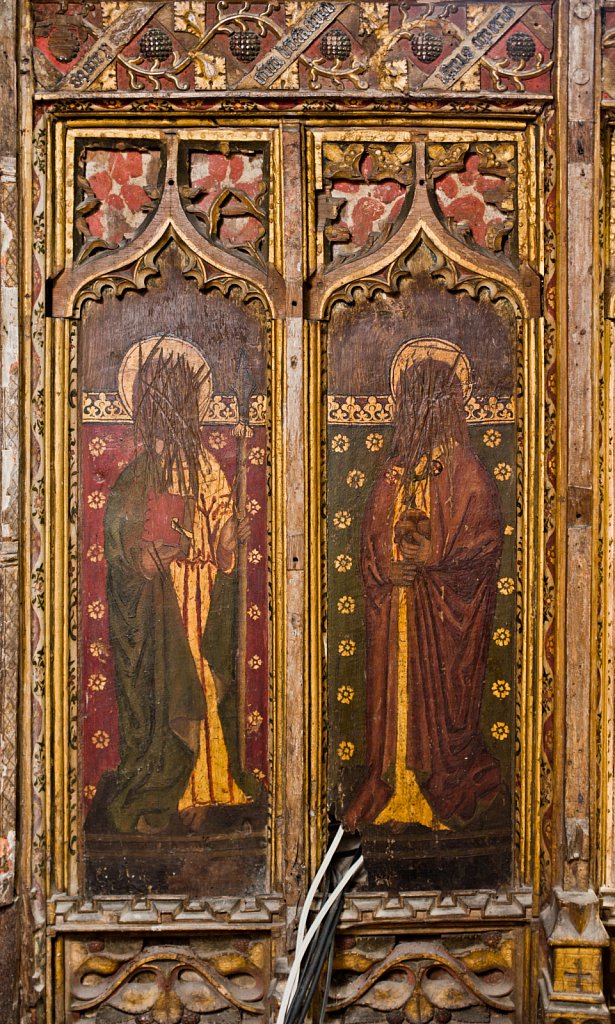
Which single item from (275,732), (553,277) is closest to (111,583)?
(275,732)

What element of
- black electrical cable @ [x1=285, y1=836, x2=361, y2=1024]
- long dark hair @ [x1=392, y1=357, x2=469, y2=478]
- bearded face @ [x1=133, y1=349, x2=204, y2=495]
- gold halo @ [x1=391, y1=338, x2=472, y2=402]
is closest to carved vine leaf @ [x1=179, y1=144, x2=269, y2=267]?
bearded face @ [x1=133, y1=349, x2=204, y2=495]

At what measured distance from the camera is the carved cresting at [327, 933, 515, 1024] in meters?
3.93

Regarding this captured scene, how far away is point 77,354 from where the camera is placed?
3.91m

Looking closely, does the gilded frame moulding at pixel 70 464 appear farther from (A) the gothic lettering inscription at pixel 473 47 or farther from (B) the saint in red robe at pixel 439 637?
(A) the gothic lettering inscription at pixel 473 47

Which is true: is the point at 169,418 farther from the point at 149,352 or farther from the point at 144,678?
the point at 144,678

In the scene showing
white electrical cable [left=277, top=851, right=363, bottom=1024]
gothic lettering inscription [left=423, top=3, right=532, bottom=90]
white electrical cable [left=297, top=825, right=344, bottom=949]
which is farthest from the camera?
gothic lettering inscription [left=423, top=3, right=532, bottom=90]

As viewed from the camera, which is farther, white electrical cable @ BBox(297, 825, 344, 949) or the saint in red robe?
the saint in red robe

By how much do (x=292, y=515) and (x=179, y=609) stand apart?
0.67 m

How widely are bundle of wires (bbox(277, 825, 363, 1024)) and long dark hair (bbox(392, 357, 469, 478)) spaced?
176cm

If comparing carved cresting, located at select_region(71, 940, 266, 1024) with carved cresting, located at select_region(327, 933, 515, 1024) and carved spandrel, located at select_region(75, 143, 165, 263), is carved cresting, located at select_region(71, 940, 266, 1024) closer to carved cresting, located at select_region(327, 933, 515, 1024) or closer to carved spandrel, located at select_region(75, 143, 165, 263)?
carved cresting, located at select_region(327, 933, 515, 1024)

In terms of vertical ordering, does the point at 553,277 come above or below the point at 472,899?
above

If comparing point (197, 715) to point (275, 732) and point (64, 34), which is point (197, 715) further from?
point (64, 34)

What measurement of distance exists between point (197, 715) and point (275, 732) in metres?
0.36

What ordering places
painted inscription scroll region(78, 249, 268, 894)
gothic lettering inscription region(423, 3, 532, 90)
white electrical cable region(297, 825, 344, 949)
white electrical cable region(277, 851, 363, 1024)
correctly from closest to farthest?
white electrical cable region(277, 851, 363, 1024)
white electrical cable region(297, 825, 344, 949)
gothic lettering inscription region(423, 3, 532, 90)
painted inscription scroll region(78, 249, 268, 894)
